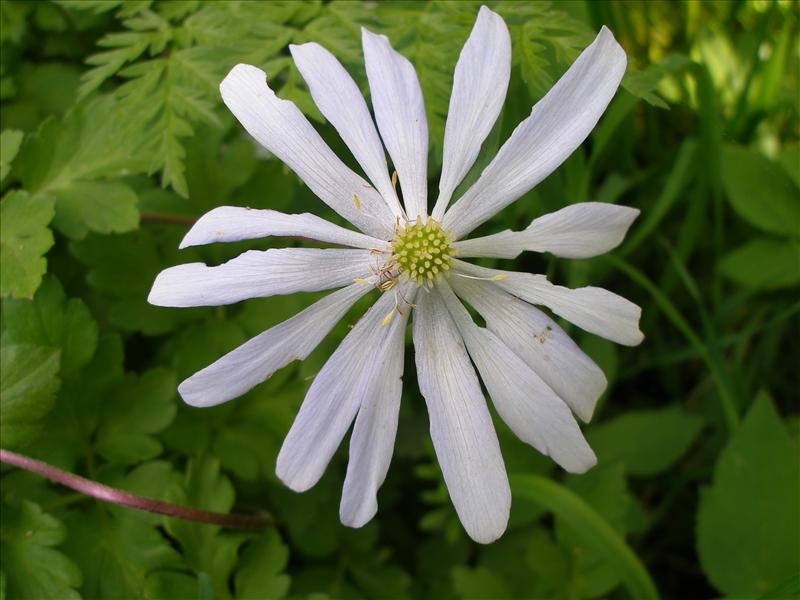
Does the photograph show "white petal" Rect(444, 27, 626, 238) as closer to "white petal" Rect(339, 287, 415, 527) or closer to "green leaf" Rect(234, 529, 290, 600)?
"white petal" Rect(339, 287, 415, 527)

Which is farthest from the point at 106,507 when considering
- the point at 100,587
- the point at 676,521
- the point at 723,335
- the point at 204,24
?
the point at 723,335

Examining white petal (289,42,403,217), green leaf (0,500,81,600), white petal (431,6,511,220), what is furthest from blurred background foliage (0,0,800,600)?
white petal (289,42,403,217)

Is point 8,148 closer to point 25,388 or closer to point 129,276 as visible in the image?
point 129,276

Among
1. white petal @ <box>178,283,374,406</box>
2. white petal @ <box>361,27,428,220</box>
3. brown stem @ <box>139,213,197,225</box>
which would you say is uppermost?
white petal @ <box>361,27,428,220</box>

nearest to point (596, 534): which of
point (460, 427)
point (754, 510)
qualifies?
point (754, 510)

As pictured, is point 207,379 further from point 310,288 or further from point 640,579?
point 640,579

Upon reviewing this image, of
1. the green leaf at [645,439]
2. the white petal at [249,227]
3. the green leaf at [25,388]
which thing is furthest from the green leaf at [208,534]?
the green leaf at [645,439]
